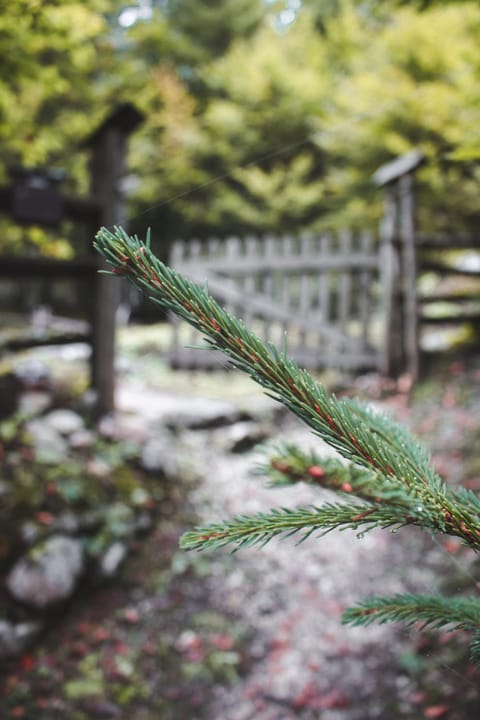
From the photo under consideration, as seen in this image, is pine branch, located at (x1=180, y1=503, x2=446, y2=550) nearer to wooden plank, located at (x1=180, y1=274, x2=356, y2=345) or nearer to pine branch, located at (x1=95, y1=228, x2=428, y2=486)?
pine branch, located at (x1=95, y1=228, x2=428, y2=486)

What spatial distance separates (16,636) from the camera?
7.87 feet

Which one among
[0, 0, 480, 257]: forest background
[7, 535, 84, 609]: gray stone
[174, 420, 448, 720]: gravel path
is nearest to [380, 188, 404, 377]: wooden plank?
[0, 0, 480, 257]: forest background

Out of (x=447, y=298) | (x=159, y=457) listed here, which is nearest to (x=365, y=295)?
(x=447, y=298)

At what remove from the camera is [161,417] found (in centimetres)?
463

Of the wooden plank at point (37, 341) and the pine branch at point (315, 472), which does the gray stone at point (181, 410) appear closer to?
the wooden plank at point (37, 341)

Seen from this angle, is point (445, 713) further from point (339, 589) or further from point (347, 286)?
point (347, 286)

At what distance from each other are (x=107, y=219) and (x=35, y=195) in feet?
2.40

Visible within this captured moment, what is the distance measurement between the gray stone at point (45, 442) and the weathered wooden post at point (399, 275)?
3886 mm

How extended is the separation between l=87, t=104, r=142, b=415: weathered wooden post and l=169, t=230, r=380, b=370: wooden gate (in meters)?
1.65

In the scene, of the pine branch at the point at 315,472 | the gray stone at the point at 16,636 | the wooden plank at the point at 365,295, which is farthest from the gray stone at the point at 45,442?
the wooden plank at the point at 365,295

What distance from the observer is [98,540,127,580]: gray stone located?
287 centimetres

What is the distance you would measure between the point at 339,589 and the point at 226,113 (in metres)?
9.39

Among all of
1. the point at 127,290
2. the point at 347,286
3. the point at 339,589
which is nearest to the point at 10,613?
the point at 339,589

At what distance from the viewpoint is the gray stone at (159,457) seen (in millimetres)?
3781
